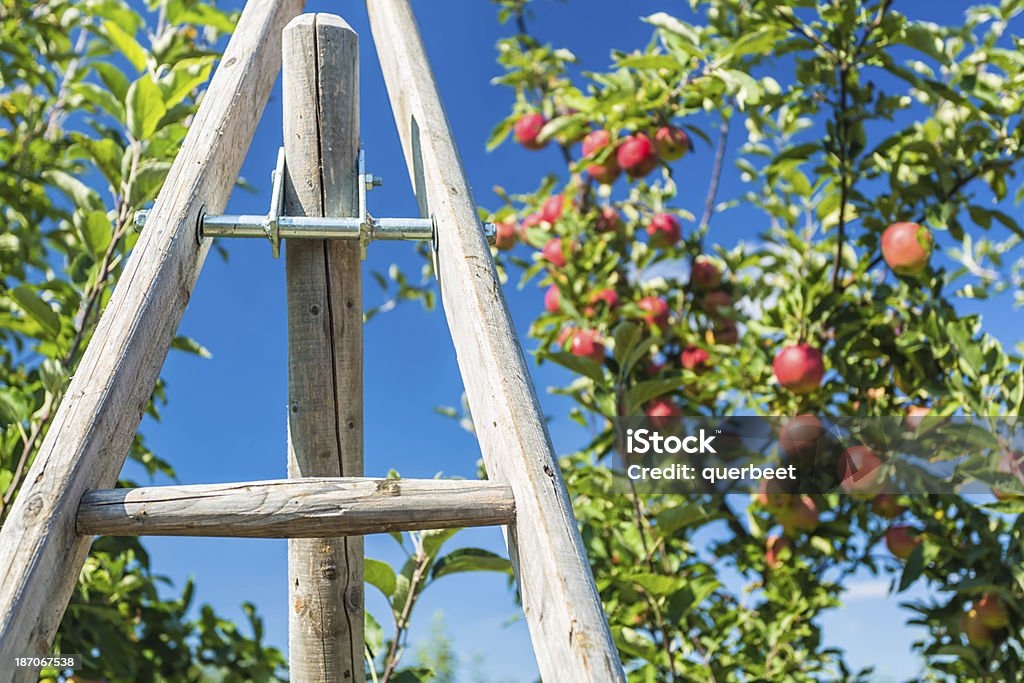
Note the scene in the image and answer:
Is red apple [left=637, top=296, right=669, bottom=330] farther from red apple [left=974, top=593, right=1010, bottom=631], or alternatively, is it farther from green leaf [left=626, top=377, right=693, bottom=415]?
red apple [left=974, top=593, right=1010, bottom=631]

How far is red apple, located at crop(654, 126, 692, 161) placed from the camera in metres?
2.19

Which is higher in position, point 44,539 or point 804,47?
point 804,47

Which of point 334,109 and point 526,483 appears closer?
point 526,483

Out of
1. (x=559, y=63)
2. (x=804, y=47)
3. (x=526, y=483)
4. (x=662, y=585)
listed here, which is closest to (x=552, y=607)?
(x=526, y=483)

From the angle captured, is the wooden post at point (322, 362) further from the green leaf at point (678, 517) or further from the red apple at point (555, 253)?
the red apple at point (555, 253)

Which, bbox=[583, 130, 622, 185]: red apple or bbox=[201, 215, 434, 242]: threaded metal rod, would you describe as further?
bbox=[583, 130, 622, 185]: red apple

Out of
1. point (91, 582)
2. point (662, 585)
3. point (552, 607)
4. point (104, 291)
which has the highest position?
point (104, 291)

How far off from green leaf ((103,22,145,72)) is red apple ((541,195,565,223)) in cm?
115

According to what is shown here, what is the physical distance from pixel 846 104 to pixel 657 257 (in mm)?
641

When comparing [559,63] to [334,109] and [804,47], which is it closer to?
[804,47]

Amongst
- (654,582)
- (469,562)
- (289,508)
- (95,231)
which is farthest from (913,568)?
(95,231)

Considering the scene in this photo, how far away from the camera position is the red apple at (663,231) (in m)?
2.31

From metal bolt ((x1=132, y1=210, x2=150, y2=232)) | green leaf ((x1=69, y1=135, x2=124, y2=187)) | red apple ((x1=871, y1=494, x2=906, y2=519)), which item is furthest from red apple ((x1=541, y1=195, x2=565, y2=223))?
metal bolt ((x1=132, y1=210, x2=150, y2=232))

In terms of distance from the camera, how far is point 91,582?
5.22 feet
